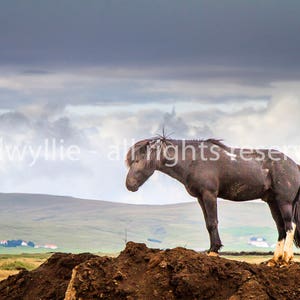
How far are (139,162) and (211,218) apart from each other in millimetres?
1893

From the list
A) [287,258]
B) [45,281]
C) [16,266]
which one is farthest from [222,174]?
[16,266]

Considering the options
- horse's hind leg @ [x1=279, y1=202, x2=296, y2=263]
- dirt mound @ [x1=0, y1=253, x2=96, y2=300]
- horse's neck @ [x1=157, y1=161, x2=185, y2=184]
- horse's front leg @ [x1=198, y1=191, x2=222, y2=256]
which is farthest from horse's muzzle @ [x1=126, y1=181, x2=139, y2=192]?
dirt mound @ [x1=0, y1=253, x2=96, y2=300]

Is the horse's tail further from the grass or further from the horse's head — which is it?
the grass

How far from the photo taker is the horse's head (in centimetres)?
2062

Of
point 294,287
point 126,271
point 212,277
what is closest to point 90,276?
point 126,271

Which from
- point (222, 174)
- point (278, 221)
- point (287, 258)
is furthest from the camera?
point (278, 221)

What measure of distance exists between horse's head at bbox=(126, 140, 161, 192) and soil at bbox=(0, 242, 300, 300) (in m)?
4.78

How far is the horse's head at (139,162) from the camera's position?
20.6 metres

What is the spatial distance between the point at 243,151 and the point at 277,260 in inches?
99.5

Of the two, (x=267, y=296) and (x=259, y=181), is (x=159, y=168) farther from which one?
(x=267, y=296)

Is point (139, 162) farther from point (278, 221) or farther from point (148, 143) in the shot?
point (278, 221)

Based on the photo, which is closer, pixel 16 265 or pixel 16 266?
pixel 16 266

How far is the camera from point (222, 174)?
20.6m

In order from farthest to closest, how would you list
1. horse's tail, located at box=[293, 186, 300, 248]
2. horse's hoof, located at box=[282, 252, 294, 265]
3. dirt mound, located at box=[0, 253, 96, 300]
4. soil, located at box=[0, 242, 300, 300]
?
horse's tail, located at box=[293, 186, 300, 248] < horse's hoof, located at box=[282, 252, 294, 265] < dirt mound, located at box=[0, 253, 96, 300] < soil, located at box=[0, 242, 300, 300]
